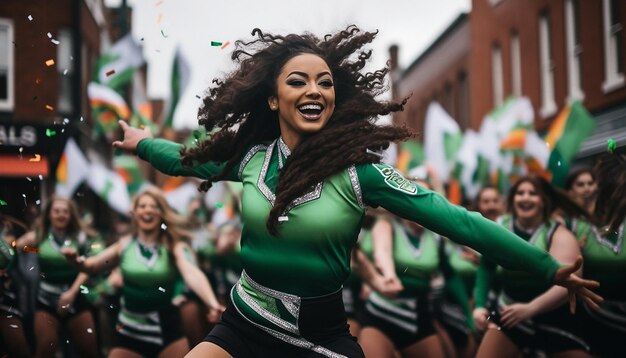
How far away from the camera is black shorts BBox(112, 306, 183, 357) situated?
5992 millimetres

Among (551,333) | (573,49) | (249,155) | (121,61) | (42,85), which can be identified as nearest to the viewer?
(249,155)

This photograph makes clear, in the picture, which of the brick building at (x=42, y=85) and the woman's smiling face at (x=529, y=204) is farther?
the brick building at (x=42, y=85)

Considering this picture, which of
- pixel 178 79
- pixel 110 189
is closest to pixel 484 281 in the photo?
pixel 110 189

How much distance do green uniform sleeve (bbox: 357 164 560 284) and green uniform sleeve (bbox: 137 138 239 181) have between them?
775 millimetres

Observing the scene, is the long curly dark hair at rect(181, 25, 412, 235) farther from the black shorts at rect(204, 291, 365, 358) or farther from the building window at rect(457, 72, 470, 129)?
the building window at rect(457, 72, 470, 129)

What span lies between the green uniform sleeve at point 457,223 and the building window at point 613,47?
40.6 ft

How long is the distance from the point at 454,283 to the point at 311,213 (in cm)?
439

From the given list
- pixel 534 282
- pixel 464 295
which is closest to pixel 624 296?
pixel 534 282

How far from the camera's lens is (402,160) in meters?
15.4

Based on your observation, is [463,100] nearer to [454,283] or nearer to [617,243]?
[454,283]

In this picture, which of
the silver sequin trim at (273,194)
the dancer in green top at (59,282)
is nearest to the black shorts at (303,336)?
the silver sequin trim at (273,194)

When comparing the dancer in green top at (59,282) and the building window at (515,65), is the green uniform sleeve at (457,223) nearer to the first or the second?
the dancer in green top at (59,282)

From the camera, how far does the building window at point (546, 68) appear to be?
66.7ft

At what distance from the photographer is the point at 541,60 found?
2088 cm
